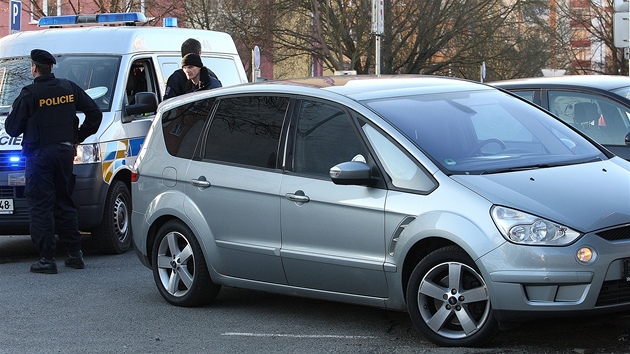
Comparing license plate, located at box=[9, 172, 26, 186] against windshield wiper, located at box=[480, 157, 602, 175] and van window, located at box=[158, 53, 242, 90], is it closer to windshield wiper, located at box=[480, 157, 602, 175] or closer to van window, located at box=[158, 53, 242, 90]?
van window, located at box=[158, 53, 242, 90]

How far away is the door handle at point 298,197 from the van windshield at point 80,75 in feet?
13.9

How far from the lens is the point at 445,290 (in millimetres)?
6020

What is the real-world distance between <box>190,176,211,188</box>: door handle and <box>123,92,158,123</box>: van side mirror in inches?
120

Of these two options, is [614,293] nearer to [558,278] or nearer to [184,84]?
[558,278]

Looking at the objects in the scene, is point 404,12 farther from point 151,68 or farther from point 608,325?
point 608,325

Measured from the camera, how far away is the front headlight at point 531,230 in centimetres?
564

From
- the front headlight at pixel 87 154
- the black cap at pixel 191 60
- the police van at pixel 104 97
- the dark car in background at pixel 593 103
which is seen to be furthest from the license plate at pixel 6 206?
the dark car in background at pixel 593 103

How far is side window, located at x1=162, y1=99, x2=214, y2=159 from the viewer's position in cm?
782

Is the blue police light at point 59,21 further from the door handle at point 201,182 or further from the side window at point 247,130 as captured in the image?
the door handle at point 201,182

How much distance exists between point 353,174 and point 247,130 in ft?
4.31

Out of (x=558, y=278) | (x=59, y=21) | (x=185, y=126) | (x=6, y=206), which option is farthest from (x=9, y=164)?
Result: (x=558, y=278)

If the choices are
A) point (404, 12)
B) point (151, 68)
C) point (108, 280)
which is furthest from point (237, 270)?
point (404, 12)

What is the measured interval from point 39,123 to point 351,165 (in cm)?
395

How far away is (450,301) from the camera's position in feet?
19.7
